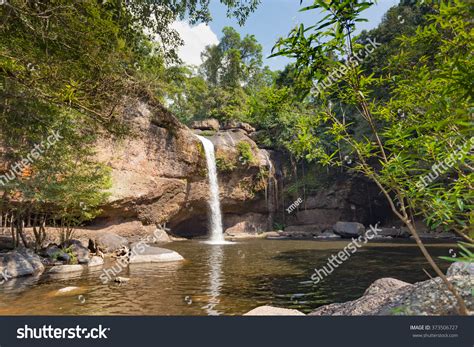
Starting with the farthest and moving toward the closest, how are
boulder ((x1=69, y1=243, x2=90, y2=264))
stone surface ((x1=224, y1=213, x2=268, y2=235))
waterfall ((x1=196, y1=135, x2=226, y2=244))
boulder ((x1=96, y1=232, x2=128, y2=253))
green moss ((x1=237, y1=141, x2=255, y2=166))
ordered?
stone surface ((x1=224, y1=213, x2=268, y2=235))
green moss ((x1=237, y1=141, x2=255, y2=166))
waterfall ((x1=196, y1=135, x2=226, y2=244))
boulder ((x1=96, y1=232, x2=128, y2=253))
boulder ((x1=69, y1=243, x2=90, y2=264))

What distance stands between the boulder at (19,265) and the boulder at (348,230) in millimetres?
24898

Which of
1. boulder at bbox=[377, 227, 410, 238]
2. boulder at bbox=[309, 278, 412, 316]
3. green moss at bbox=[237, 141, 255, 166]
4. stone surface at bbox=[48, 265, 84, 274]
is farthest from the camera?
green moss at bbox=[237, 141, 255, 166]

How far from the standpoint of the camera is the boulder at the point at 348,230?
30734 mm

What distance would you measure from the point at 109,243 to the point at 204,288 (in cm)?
1125

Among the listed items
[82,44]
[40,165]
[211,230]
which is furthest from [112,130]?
[211,230]

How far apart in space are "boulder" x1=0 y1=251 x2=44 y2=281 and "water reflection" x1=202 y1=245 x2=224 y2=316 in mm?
6787

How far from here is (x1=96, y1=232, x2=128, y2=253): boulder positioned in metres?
18.9

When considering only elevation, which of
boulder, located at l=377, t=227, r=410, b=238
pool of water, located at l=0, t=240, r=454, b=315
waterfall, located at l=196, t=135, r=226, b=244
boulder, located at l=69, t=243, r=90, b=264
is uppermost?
waterfall, located at l=196, t=135, r=226, b=244

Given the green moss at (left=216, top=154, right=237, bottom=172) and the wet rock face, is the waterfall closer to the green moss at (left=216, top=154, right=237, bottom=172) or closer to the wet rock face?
the green moss at (left=216, top=154, right=237, bottom=172)

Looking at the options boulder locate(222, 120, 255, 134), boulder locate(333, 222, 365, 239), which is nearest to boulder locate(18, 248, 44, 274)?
boulder locate(333, 222, 365, 239)

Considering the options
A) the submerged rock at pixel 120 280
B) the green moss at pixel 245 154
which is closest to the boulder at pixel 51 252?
the submerged rock at pixel 120 280

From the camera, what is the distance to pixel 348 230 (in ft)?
102

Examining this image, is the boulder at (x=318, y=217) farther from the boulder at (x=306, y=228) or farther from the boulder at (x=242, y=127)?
the boulder at (x=242, y=127)

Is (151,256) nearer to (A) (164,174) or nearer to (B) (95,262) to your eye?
(B) (95,262)
